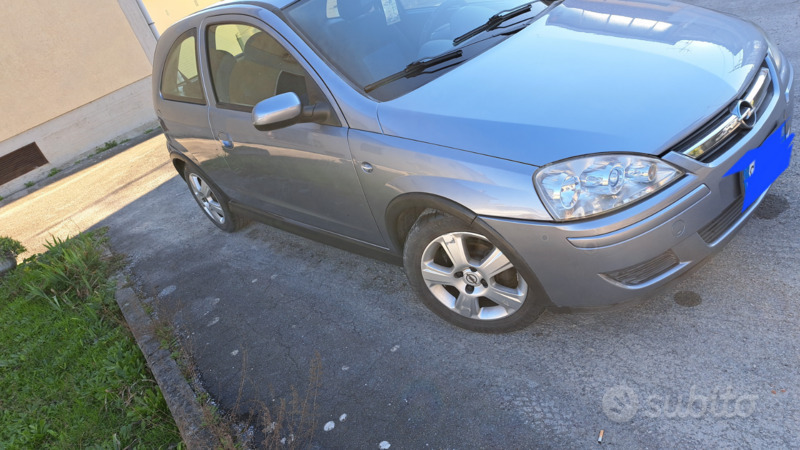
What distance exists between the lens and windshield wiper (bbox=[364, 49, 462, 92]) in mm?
2861

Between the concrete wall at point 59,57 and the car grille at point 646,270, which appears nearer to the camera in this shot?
the car grille at point 646,270

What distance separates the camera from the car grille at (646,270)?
7.58 ft

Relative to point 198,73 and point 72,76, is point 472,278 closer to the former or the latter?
point 198,73

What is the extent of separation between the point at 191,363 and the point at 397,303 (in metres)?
1.31

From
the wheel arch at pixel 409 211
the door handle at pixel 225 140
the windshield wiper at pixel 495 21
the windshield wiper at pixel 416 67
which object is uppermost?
the windshield wiper at pixel 495 21

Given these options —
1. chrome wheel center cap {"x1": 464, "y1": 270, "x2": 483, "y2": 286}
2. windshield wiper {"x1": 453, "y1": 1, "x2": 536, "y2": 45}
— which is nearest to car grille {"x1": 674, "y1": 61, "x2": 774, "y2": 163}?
chrome wheel center cap {"x1": 464, "y1": 270, "x2": 483, "y2": 286}

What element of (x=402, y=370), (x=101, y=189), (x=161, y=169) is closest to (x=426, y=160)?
(x=402, y=370)

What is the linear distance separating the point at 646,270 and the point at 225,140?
2699 mm

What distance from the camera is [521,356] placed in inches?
108

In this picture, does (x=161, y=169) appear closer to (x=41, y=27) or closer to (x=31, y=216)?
(x=31, y=216)

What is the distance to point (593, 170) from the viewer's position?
86.7 inches

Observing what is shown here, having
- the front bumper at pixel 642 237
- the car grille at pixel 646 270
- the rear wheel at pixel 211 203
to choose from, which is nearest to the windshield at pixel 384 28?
the front bumper at pixel 642 237

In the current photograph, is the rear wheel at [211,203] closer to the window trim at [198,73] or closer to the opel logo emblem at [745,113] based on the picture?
the window trim at [198,73]

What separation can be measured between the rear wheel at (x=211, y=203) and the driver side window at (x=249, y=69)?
112cm
